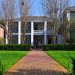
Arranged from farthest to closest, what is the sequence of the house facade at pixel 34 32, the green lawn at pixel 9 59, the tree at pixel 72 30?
the house facade at pixel 34 32, the tree at pixel 72 30, the green lawn at pixel 9 59

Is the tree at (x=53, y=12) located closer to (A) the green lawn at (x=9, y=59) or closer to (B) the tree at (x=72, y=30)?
(B) the tree at (x=72, y=30)

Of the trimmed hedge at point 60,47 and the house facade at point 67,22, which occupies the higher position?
the house facade at point 67,22

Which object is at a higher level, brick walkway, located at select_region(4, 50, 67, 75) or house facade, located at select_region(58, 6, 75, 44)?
house facade, located at select_region(58, 6, 75, 44)

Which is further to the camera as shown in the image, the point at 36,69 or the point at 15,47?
the point at 15,47

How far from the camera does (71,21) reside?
5662 cm

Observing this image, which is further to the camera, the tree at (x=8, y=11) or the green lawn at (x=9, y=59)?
the tree at (x=8, y=11)

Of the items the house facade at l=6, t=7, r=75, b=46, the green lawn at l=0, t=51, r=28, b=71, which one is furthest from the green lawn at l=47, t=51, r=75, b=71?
the house facade at l=6, t=7, r=75, b=46

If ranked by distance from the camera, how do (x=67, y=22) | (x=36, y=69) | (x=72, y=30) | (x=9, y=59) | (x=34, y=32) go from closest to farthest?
(x=36, y=69), (x=9, y=59), (x=67, y=22), (x=72, y=30), (x=34, y=32)

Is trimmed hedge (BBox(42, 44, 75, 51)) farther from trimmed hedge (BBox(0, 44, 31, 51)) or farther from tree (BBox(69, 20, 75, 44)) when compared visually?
tree (BBox(69, 20, 75, 44))

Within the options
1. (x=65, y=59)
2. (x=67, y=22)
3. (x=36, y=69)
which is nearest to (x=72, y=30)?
(x=67, y=22)

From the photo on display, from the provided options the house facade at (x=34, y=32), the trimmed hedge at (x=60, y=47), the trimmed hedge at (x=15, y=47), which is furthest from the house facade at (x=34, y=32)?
the trimmed hedge at (x=60, y=47)

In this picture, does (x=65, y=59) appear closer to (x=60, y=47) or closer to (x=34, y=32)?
(x=60, y=47)

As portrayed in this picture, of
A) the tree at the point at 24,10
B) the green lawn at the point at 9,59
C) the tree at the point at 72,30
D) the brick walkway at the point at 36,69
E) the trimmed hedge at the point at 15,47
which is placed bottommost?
the trimmed hedge at the point at 15,47

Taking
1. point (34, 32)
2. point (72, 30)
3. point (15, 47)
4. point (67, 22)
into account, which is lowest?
point (15, 47)
